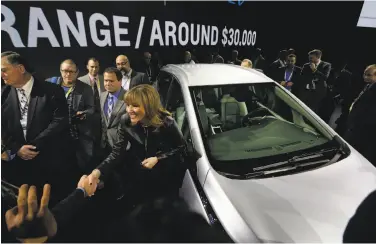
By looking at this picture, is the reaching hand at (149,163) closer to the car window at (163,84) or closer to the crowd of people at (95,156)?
the crowd of people at (95,156)

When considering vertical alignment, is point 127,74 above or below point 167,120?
above

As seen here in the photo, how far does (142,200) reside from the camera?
2.17 m

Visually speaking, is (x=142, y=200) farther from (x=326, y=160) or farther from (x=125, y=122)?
(x=326, y=160)

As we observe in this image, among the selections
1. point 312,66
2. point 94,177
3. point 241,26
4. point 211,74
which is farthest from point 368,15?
point 94,177

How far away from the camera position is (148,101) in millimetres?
2123

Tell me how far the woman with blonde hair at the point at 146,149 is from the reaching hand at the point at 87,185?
0.09 metres

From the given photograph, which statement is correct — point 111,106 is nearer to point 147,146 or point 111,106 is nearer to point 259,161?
point 147,146

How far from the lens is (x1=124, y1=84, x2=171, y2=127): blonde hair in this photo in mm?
2092

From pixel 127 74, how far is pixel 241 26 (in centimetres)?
149

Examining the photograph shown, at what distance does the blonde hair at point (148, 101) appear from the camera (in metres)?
2.09

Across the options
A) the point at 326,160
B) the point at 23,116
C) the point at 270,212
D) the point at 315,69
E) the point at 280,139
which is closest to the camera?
the point at 270,212

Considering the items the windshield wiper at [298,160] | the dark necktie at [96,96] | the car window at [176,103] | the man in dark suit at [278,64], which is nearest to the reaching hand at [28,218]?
the dark necktie at [96,96]

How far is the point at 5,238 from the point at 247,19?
2966 mm

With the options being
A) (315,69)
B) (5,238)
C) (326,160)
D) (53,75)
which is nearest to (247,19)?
(315,69)
